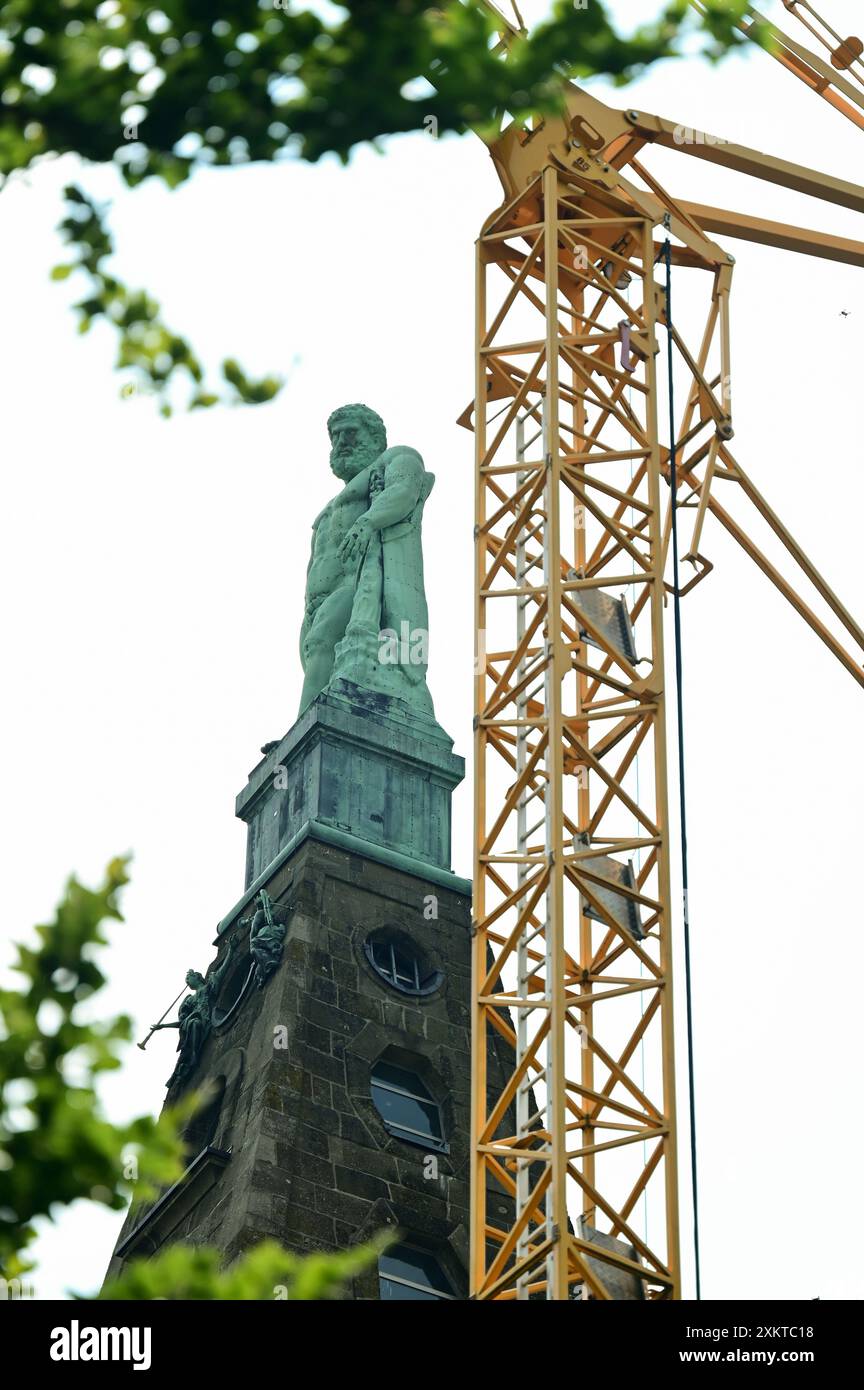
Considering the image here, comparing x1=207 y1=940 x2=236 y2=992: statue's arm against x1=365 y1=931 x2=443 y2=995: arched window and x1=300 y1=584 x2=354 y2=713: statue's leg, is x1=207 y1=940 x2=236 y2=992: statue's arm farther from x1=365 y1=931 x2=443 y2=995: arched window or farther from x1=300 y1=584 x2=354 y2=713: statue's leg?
x1=300 y1=584 x2=354 y2=713: statue's leg

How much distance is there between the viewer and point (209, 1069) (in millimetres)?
35031

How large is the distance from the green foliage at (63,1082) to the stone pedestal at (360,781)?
2624cm

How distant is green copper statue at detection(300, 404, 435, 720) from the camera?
1517 inches

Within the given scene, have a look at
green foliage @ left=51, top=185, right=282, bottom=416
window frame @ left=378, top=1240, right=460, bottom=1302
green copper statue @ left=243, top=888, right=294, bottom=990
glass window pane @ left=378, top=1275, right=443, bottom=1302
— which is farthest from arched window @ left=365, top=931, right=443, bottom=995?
green foliage @ left=51, top=185, right=282, bottom=416

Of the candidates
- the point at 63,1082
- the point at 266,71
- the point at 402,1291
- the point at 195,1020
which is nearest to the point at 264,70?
the point at 266,71

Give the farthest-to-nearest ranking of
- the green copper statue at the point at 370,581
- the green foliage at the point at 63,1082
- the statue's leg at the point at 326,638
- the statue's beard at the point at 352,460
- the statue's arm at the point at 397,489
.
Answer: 1. the statue's beard at the point at 352,460
2. the statue's arm at the point at 397,489
3. the statue's leg at the point at 326,638
4. the green copper statue at the point at 370,581
5. the green foliage at the point at 63,1082

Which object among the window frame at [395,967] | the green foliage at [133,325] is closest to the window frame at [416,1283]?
the window frame at [395,967]

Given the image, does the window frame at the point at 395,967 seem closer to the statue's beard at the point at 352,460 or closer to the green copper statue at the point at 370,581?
the green copper statue at the point at 370,581

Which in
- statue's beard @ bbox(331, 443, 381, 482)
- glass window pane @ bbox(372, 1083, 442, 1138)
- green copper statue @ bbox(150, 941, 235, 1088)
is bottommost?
glass window pane @ bbox(372, 1083, 442, 1138)

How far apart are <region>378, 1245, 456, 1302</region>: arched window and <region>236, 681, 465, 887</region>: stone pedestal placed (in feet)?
18.8

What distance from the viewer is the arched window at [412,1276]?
3216 centimetres
